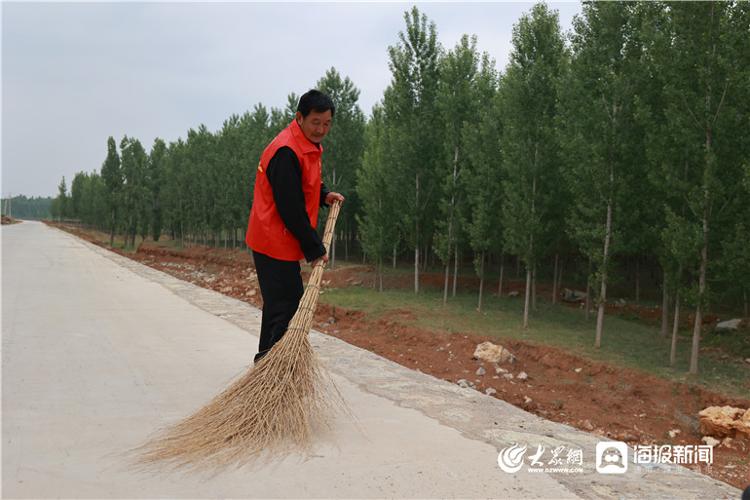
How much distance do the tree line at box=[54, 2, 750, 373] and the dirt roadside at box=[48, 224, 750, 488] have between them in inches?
62.8

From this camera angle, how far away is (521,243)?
13.9 m

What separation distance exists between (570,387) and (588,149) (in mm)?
5155

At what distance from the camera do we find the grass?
33.6 ft

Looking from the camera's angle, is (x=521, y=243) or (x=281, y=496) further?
(x=521, y=243)

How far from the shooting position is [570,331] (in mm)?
13688

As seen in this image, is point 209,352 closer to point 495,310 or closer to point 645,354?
point 645,354

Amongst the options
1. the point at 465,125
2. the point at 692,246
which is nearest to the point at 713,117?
the point at 692,246

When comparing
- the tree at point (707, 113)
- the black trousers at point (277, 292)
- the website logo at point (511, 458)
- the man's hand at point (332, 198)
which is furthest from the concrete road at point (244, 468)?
the tree at point (707, 113)

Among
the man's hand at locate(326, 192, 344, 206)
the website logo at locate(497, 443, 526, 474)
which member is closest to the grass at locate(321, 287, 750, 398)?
the website logo at locate(497, 443, 526, 474)

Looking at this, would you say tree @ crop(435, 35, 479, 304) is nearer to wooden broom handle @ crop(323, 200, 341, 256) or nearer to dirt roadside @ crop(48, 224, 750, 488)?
dirt roadside @ crop(48, 224, 750, 488)

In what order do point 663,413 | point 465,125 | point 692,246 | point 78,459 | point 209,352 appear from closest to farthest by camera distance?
1. point 78,459
2. point 209,352
3. point 663,413
4. point 692,246
5. point 465,125

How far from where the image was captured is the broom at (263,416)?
297 centimetres

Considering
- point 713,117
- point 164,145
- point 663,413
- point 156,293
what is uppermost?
point 164,145

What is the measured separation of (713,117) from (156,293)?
10553mm
